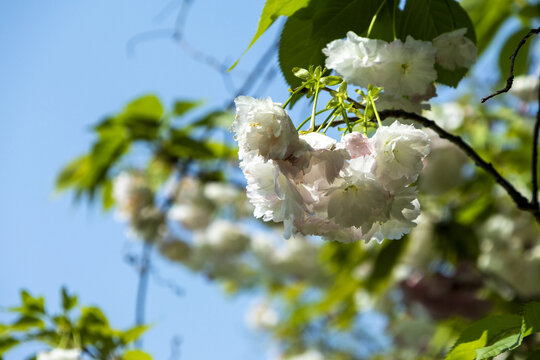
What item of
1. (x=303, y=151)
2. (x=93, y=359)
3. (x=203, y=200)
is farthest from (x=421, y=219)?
(x=303, y=151)

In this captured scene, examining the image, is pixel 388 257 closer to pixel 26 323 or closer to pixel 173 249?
pixel 26 323

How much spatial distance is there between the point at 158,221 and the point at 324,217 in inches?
65.3

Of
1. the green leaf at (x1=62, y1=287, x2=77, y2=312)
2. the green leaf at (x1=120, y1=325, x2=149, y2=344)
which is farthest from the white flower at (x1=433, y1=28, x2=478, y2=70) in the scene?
the green leaf at (x1=62, y1=287, x2=77, y2=312)

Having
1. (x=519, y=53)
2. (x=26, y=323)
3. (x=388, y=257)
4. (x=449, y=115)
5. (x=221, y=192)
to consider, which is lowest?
(x=26, y=323)

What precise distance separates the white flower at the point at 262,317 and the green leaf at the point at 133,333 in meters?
2.83

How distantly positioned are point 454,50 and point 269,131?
28 centimetres

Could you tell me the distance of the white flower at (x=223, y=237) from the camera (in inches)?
99.2

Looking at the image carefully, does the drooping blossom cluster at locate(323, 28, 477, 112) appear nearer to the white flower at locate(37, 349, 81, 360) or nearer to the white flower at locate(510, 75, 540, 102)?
the white flower at locate(37, 349, 81, 360)

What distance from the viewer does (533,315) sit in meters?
0.45

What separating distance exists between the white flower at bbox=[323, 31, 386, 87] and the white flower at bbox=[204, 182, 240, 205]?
1662mm

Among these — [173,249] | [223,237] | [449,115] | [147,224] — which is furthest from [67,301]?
[223,237]

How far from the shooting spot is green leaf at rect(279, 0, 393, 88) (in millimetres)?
589

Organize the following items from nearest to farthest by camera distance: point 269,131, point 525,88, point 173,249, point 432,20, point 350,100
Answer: point 269,131
point 350,100
point 432,20
point 525,88
point 173,249

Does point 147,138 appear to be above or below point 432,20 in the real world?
above
